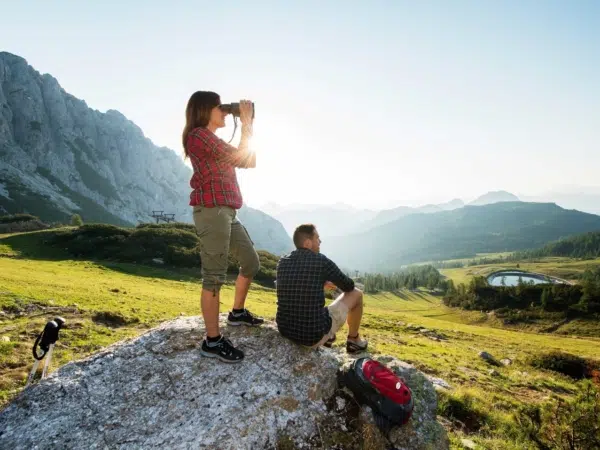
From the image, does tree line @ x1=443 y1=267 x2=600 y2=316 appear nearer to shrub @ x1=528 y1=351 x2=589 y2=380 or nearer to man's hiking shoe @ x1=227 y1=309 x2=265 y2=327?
shrub @ x1=528 y1=351 x2=589 y2=380

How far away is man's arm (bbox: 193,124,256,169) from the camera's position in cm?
664

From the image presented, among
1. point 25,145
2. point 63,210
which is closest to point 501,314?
point 63,210

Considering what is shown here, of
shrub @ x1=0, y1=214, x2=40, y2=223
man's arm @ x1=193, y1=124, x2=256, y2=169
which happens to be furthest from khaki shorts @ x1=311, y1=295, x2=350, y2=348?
shrub @ x1=0, y1=214, x2=40, y2=223

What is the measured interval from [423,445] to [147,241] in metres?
56.4

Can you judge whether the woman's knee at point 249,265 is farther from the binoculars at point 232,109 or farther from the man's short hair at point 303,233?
the binoculars at point 232,109

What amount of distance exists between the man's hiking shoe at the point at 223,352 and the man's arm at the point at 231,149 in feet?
12.1

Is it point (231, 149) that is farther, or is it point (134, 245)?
point (134, 245)

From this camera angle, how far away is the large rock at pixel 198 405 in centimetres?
551

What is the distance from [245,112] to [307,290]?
3794 mm

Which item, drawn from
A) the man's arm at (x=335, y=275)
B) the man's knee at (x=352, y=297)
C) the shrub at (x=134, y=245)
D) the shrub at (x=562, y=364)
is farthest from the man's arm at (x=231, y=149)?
the shrub at (x=134, y=245)

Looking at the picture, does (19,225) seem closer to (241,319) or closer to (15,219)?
(15,219)

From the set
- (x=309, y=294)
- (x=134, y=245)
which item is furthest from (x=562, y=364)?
(x=134, y=245)

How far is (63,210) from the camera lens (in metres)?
178

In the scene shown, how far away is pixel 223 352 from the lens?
712cm
